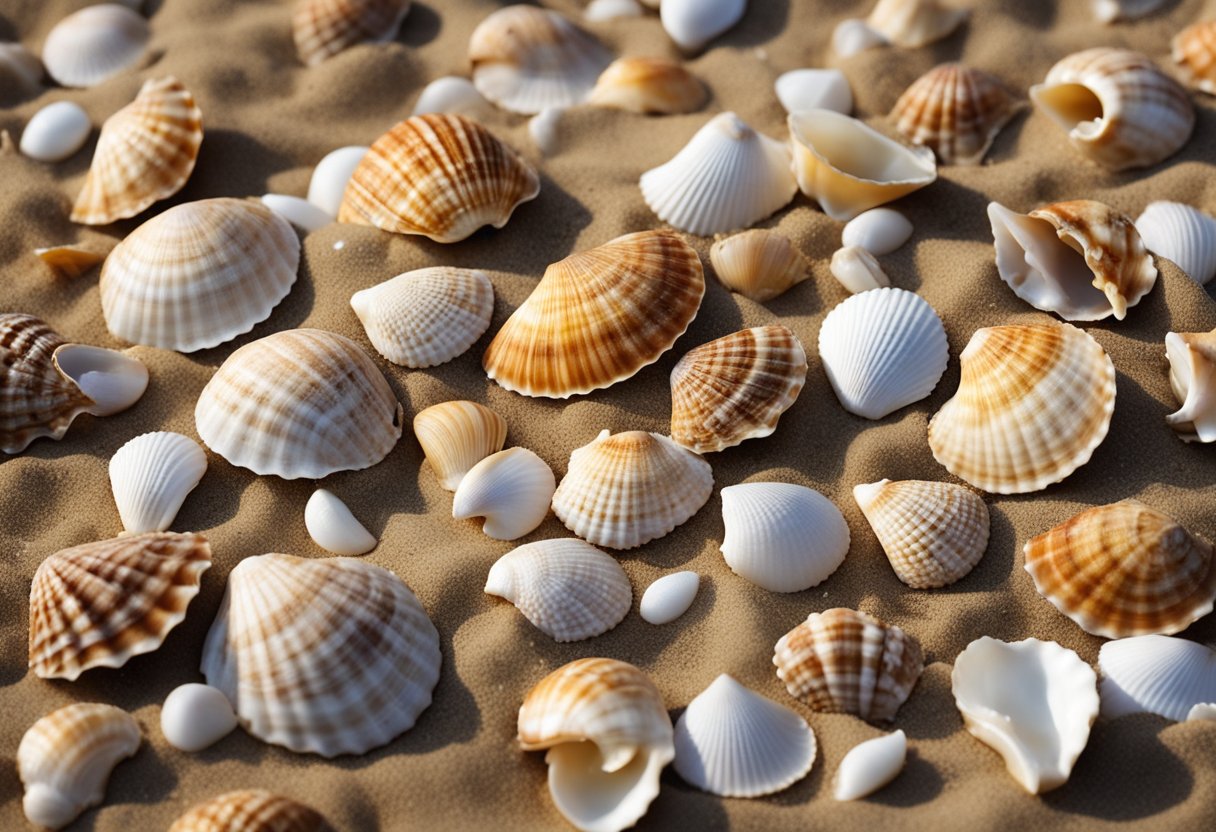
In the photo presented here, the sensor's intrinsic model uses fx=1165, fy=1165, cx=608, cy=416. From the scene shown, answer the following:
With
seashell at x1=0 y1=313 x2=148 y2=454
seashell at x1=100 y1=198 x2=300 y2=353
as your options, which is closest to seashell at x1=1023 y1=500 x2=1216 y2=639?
seashell at x1=100 y1=198 x2=300 y2=353

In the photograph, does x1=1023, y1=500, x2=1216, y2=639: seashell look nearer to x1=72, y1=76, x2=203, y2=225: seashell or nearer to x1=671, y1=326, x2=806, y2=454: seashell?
x1=671, y1=326, x2=806, y2=454: seashell

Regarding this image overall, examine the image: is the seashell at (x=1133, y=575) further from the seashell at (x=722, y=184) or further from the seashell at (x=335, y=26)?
the seashell at (x=335, y=26)

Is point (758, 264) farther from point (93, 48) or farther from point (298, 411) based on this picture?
point (93, 48)

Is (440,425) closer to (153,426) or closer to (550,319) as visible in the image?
(550,319)

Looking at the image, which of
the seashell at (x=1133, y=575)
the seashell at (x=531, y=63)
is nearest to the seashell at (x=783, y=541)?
the seashell at (x=1133, y=575)

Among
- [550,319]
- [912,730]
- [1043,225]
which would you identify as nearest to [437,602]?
[550,319]
